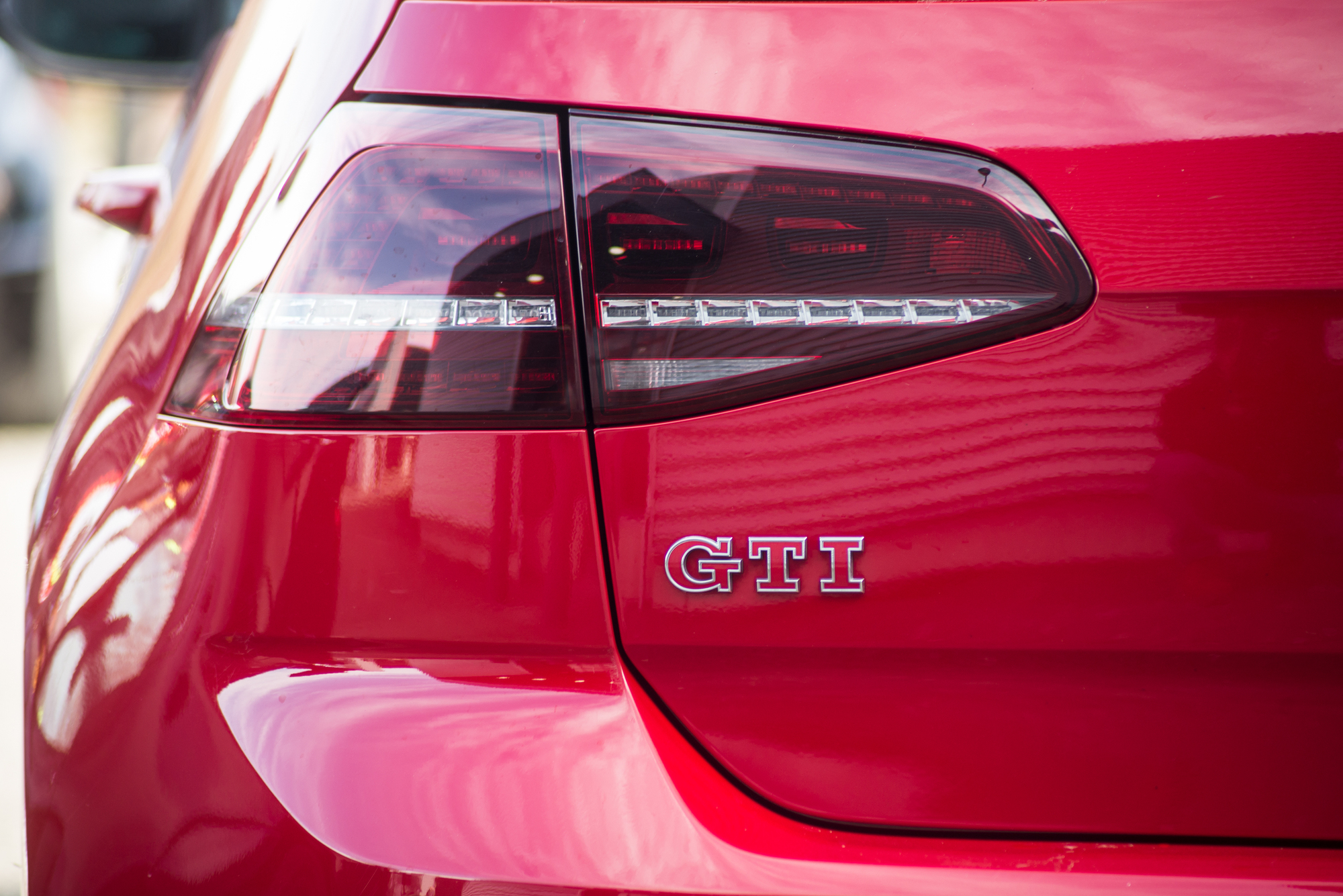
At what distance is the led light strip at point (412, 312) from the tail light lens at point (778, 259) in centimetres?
6

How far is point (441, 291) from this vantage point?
87 centimetres

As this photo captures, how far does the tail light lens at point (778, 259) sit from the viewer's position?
0.86 meters

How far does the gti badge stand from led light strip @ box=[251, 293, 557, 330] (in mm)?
230

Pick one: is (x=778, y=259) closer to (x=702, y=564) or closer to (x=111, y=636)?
(x=702, y=564)

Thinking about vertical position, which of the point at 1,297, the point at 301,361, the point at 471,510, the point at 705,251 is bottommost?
the point at 471,510

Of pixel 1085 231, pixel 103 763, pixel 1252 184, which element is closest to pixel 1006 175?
pixel 1085 231

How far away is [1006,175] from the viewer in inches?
33.7

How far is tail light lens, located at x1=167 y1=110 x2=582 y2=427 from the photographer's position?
0.87 meters

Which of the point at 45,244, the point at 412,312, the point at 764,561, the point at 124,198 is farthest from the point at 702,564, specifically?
the point at 45,244

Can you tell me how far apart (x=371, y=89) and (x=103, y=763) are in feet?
2.08

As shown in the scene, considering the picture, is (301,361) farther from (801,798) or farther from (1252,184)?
(1252,184)

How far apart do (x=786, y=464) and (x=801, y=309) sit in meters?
0.13

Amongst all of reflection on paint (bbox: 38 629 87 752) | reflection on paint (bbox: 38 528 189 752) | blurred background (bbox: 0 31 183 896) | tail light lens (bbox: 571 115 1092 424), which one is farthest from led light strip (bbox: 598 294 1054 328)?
blurred background (bbox: 0 31 183 896)

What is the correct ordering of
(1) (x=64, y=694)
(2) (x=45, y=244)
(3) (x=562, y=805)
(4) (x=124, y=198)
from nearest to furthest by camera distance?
(3) (x=562, y=805)
(1) (x=64, y=694)
(4) (x=124, y=198)
(2) (x=45, y=244)
